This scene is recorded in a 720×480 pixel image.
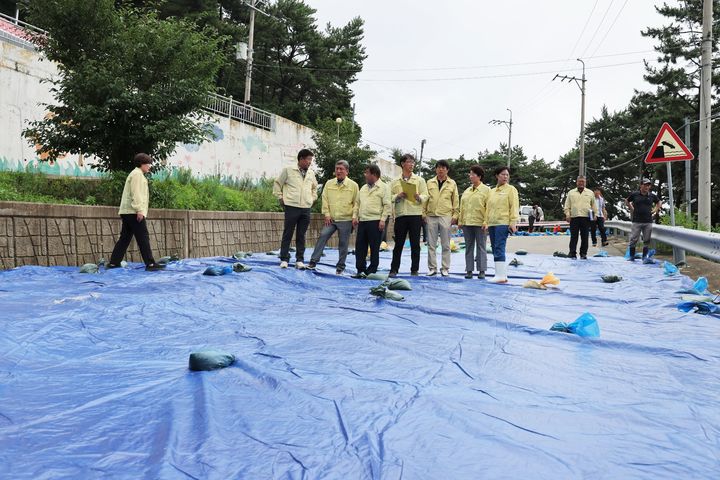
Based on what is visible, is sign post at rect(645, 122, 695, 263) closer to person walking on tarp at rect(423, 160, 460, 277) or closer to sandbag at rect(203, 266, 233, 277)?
person walking on tarp at rect(423, 160, 460, 277)

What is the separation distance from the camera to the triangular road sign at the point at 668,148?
9.55 meters

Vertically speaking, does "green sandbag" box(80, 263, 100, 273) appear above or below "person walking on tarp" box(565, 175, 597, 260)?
below

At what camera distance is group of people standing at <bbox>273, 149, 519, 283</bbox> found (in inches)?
289

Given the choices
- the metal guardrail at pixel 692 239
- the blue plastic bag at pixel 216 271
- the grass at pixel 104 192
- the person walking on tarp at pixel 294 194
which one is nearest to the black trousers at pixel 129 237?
the blue plastic bag at pixel 216 271

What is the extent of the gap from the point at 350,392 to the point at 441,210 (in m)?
5.42

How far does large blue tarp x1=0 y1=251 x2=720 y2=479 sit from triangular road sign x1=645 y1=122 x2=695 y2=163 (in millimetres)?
6043

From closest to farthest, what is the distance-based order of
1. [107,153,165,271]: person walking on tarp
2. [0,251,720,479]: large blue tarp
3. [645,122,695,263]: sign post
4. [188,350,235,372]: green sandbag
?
[0,251,720,479]: large blue tarp, [188,350,235,372]: green sandbag, [107,153,165,271]: person walking on tarp, [645,122,695,263]: sign post

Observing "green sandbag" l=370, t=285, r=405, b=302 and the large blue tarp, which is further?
"green sandbag" l=370, t=285, r=405, b=302

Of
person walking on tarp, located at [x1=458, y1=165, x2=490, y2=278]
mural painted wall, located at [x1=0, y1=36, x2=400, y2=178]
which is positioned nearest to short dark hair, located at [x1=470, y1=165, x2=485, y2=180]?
person walking on tarp, located at [x1=458, y1=165, x2=490, y2=278]

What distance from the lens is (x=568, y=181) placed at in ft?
176

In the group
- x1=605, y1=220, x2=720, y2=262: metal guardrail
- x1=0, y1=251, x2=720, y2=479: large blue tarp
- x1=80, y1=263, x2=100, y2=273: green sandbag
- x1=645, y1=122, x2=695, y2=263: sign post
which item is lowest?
x1=0, y1=251, x2=720, y2=479: large blue tarp

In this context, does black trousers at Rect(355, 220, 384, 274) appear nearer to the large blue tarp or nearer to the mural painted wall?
the large blue tarp

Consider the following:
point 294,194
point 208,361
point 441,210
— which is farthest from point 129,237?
point 208,361

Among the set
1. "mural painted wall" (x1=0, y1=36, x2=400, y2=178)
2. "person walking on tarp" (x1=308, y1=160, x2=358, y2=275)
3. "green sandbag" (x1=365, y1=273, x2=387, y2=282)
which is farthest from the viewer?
"mural painted wall" (x1=0, y1=36, x2=400, y2=178)
